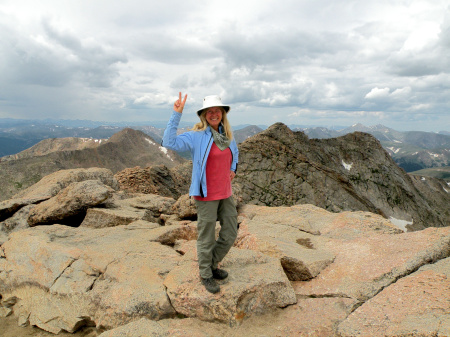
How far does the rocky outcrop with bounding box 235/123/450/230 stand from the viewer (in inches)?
1543

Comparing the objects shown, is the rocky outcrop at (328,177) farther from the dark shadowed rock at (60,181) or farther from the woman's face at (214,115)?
the woman's face at (214,115)

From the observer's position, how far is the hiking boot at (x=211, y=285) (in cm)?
635

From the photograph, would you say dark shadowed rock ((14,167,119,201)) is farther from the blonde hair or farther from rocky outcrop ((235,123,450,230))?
rocky outcrop ((235,123,450,230))

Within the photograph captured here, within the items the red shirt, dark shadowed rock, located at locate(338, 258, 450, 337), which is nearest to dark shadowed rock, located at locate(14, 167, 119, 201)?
the red shirt

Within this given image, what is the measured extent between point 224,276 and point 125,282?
2688 millimetres

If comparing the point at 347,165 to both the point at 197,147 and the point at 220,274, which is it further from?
the point at 197,147

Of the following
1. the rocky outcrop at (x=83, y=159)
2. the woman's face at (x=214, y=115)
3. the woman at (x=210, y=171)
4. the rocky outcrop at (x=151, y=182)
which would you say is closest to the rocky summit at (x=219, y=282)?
the woman at (x=210, y=171)

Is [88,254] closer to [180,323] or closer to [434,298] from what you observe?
[180,323]

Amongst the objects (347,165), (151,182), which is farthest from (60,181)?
(347,165)

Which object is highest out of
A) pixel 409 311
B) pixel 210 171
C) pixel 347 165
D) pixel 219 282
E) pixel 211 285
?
pixel 210 171

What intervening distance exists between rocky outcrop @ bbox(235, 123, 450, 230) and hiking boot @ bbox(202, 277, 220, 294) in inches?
1178

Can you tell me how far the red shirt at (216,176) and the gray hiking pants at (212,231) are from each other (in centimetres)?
17

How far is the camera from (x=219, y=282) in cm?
675

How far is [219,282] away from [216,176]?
8.52 ft
